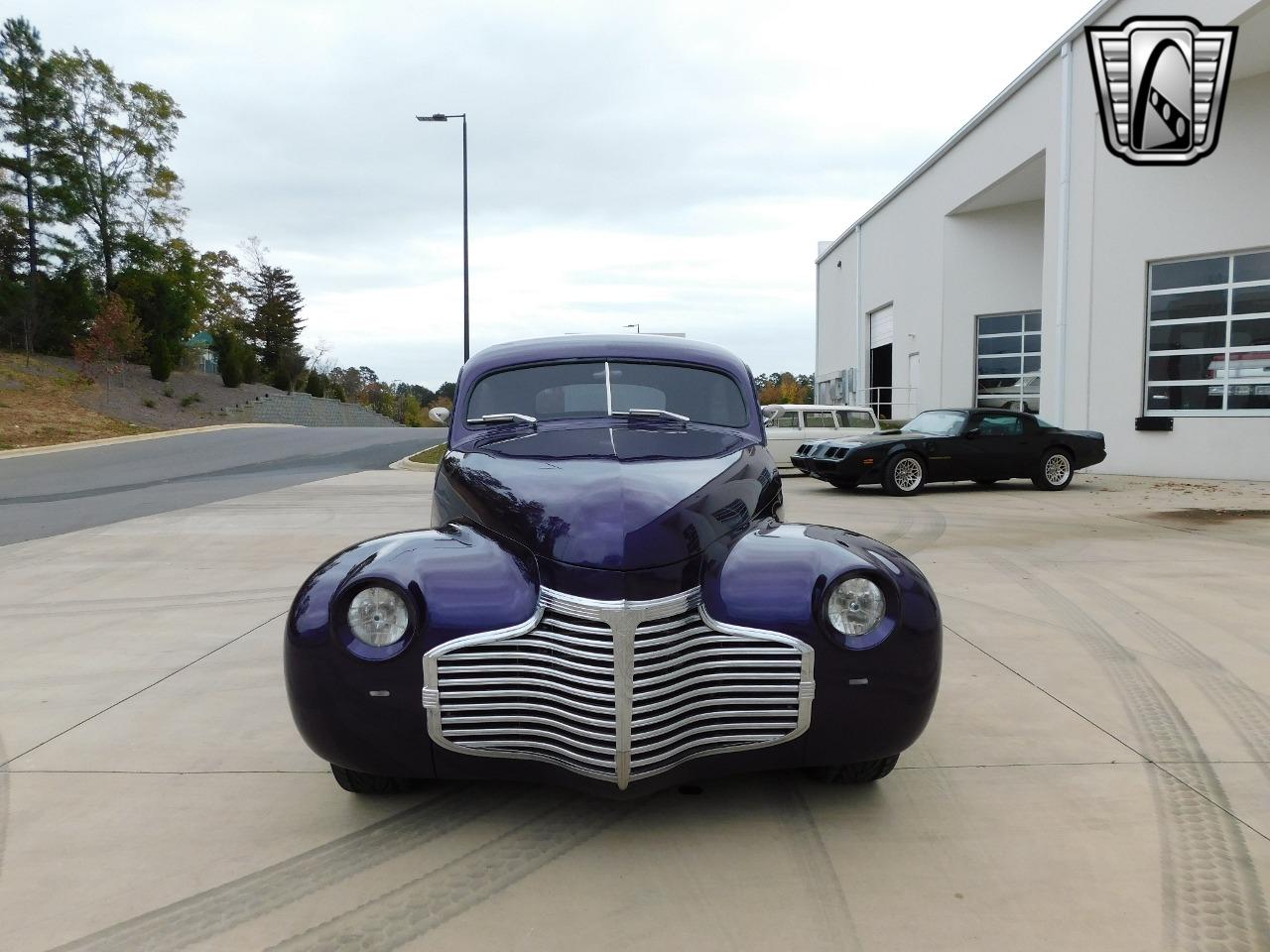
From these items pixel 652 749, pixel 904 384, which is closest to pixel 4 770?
pixel 652 749

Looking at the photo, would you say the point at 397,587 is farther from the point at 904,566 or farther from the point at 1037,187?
the point at 1037,187

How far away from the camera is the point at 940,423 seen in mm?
14000

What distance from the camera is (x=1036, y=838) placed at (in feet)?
9.31

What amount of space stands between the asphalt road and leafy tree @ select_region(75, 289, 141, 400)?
349 inches

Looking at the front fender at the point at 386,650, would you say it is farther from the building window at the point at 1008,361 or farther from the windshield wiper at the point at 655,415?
the building window at the point at 1008,361

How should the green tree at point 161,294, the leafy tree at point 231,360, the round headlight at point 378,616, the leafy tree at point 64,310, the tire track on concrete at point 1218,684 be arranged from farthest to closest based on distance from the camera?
the leafy tree at point 231,360 < the green tree at point 161,294 < the leafy tree at point 64,310 < the tire track on concrete at point 1218,684 < the round headlight at point 378,616

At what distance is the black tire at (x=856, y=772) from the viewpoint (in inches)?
122

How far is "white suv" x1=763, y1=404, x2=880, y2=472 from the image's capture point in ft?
52.9

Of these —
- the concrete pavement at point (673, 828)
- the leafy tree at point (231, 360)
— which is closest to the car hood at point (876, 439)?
the concrete pavement at point (673, 828)

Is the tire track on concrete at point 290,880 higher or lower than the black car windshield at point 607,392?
lower

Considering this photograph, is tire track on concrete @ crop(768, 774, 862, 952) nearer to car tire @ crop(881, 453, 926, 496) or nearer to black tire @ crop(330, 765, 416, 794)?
black tire @ crop(330, 765, 416, 794)

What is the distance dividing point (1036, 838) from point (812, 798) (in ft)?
2.32

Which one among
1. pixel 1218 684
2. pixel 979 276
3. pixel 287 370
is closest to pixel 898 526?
pixel 1218 684

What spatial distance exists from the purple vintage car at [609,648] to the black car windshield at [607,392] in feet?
4.10
